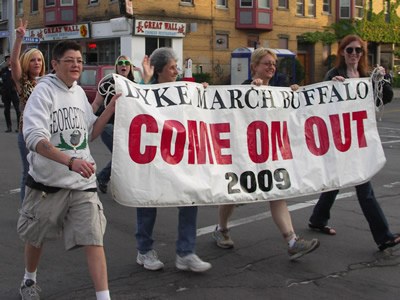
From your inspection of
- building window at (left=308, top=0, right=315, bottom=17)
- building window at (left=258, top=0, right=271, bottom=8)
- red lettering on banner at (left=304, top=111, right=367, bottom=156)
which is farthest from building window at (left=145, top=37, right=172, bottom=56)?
red lettering on banner at (left=304, top=111, right=367, bottom=156)

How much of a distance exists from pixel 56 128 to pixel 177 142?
3.64 ft

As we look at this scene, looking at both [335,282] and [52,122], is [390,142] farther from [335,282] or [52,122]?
[52,122]

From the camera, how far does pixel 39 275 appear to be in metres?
4.52

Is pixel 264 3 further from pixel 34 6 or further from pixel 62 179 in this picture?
pixel 62 179

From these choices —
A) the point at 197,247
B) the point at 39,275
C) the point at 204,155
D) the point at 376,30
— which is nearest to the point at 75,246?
the point at 39,275

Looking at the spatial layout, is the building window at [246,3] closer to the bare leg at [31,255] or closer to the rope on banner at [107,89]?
the rope on banner at [107,89]

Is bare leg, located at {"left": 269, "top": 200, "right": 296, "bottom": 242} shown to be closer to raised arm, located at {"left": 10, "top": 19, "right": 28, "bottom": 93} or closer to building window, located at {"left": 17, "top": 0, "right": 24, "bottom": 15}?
raised arm, located at {"left": 10, "top": 19, "right": 28, "bottom": 93}

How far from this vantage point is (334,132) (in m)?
5.16

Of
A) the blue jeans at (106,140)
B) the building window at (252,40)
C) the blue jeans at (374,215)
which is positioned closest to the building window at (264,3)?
the building window at (252,40)

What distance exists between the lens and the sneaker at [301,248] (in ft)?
15.2

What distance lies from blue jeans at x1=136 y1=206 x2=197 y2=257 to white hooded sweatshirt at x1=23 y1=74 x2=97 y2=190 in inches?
36.0

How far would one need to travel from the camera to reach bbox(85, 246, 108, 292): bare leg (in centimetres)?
354

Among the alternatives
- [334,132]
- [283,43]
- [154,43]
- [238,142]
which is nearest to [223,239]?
[238,142]

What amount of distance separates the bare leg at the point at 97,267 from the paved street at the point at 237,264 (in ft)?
1.74
